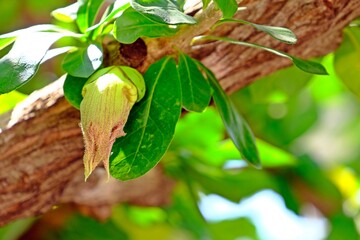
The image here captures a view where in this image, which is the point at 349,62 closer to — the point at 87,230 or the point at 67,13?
the point at 67,13

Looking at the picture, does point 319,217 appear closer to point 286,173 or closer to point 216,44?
point 286,173

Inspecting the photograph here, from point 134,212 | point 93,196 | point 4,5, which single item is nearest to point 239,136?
point 93,196

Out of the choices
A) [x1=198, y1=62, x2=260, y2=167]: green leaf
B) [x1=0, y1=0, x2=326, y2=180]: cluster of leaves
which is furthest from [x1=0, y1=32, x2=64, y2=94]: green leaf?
[x1=198, y1=62, x2=260, y2=167]: green leaf

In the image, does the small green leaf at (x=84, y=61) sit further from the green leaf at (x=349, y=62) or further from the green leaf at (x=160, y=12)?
the green leaf at (x=349, y=62)

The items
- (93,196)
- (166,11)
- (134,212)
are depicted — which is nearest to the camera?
(166,11)

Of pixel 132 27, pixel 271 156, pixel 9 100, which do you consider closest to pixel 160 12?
pixel 132 27

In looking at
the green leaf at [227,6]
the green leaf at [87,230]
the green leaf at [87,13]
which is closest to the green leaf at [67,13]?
the green leaf at [87,13]

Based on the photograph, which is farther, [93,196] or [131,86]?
[93,196]

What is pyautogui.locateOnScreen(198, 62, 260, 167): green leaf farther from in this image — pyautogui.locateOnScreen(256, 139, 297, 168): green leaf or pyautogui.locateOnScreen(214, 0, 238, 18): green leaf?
pyautogui.locateOnScreen(256, 139, 297, 168): green leaf
